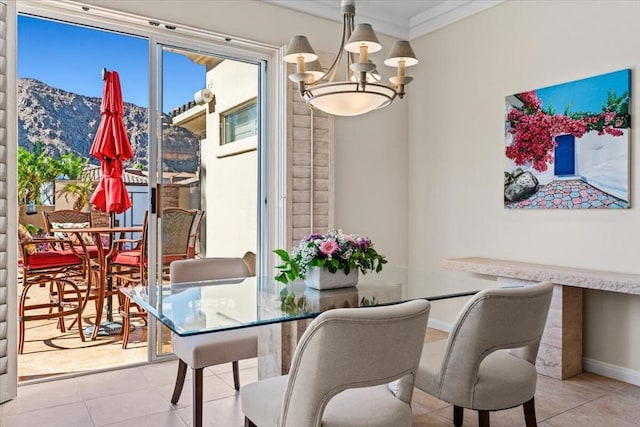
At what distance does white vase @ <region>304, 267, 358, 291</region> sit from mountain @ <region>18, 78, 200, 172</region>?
70.2 inches

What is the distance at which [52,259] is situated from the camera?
357 centimetres

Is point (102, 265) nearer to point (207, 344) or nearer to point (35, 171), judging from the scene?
point (35, 171)

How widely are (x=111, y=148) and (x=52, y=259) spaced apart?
97cm

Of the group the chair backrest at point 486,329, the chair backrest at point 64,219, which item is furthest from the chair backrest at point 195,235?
the chair backrest at point 486,329

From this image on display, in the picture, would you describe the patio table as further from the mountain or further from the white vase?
the white vase

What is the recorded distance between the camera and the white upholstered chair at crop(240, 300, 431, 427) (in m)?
1.33

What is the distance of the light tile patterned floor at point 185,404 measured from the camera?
2516 millimetres

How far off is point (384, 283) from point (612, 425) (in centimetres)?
137

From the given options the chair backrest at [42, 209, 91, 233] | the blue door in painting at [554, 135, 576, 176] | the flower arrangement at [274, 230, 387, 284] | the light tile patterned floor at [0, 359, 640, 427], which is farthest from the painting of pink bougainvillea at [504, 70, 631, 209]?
the chair backrest at [42, 209, 91, 233]

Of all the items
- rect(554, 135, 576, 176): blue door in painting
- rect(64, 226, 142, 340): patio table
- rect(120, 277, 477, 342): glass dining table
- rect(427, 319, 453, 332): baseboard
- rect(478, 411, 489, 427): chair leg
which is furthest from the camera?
rect(427, 319, 453, 332): baseboard

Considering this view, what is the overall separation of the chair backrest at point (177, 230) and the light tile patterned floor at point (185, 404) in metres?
0.89

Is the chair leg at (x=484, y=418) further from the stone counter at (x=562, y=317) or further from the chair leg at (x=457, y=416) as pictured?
the stone counter at (x=562, y=317)

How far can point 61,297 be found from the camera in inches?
151

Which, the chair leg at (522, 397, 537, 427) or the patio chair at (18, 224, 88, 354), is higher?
the patio chair at (18, 224, 88, 354)
